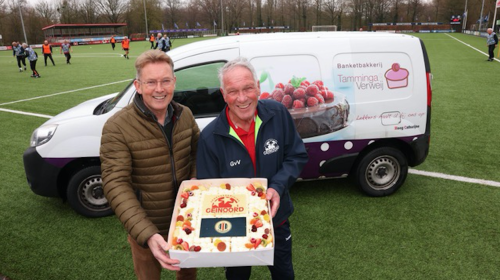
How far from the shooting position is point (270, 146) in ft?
6.47

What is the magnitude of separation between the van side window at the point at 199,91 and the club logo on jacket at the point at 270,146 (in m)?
2.10

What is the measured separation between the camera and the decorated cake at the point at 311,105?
398 centimetres

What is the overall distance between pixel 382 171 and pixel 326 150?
36.4 inches

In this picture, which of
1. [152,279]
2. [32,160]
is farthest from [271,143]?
[32,160]

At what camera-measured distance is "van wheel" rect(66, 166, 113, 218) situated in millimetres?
4094

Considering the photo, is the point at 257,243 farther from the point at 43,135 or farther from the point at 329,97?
the point at 43,135

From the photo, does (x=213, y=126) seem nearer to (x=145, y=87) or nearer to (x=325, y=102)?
(x=145, y=87)

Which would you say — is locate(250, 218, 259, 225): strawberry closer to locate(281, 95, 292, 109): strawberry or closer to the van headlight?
locate(281, 95, 292, 109): strawberry

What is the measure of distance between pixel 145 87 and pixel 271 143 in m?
0.74

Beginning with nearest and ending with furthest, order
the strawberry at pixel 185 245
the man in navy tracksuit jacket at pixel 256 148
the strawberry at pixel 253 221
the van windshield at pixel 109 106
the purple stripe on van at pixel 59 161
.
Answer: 1. the strawberry at pixel 185 245
2. the strawberry at pixel 253 221
3. the man in navy tracksuit jacket at pixel 256 148
4. the purple stripe on van at pixel 59 161
5. the van windshield at pixel 109 106

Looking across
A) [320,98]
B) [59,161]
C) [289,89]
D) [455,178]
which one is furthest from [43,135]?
[455,178]

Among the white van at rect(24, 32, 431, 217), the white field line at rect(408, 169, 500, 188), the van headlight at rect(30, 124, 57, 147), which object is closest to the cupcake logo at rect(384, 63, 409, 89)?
the white van at rect(24, 32, 431, 217)

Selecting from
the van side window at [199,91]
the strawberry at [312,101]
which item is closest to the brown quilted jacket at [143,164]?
the van side window at [199,91]

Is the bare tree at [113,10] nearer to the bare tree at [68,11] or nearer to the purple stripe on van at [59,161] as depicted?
the bare tree at [68,11]
